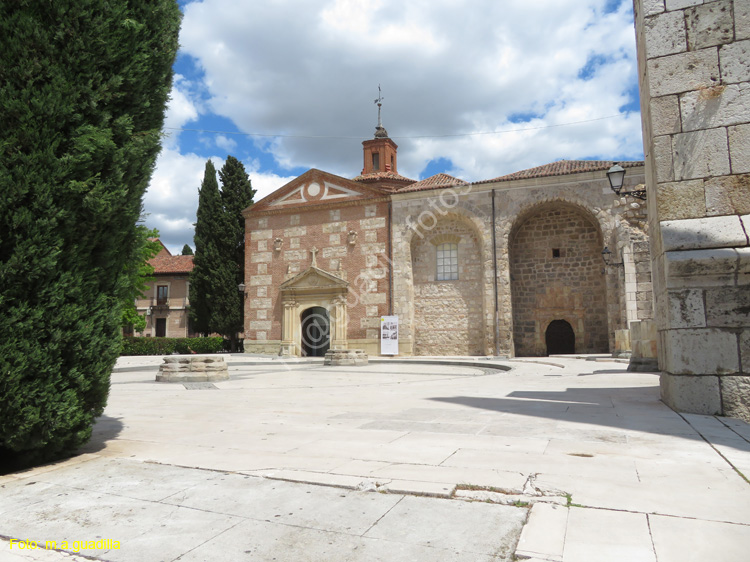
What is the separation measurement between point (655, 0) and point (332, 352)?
13708 millimetres

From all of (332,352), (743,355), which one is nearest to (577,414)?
(743,355)

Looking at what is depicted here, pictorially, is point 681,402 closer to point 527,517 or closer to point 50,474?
point 527,517

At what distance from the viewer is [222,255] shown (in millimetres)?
28734

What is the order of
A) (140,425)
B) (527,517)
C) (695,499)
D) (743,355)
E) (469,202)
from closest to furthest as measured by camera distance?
(527,517) → (695,499) → (743,355) → (140,425) → (469,202)

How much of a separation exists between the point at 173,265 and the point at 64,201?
3707 cm

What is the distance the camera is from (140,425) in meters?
5.11

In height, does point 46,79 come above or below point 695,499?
above

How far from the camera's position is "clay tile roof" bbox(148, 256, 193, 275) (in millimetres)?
37250

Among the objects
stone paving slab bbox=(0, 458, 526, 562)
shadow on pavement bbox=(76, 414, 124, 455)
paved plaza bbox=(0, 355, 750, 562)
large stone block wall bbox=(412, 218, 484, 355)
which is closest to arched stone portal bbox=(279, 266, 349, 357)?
large stone block wall bbox=(412, 218, 484, 355)

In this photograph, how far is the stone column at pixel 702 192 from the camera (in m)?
4.83

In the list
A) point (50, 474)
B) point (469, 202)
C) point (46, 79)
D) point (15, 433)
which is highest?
point (469, 202)

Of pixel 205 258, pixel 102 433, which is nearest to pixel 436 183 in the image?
pixel 205 258

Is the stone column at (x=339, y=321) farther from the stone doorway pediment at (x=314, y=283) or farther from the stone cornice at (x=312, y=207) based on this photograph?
the stone cornice at (x=312, y=207)

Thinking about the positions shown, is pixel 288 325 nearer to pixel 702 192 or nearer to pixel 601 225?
pixel 601 225
